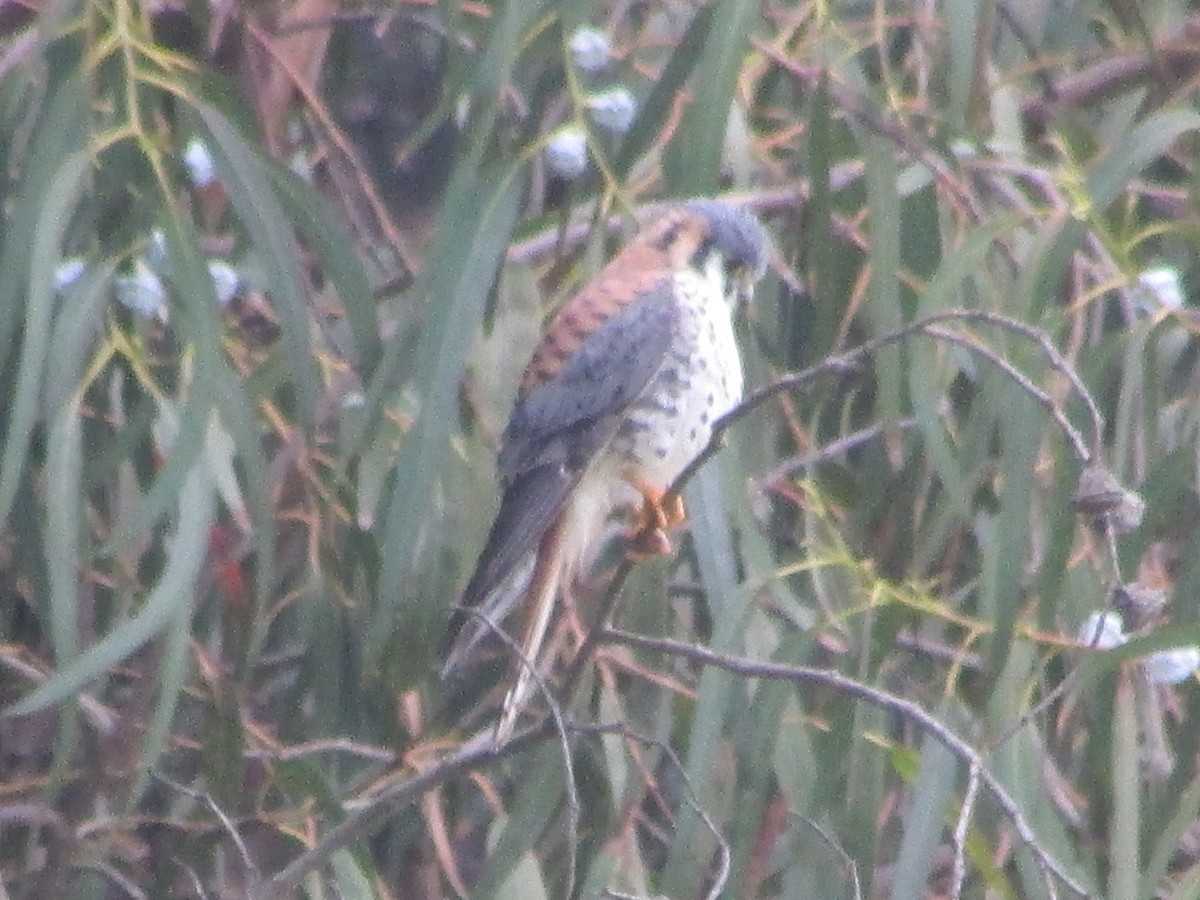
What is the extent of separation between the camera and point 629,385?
6.82 feet

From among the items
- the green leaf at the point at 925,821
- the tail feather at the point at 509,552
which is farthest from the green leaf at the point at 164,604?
the green leaf at the point at 925,821

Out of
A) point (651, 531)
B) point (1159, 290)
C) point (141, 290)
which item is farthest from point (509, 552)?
point (1159, 290)

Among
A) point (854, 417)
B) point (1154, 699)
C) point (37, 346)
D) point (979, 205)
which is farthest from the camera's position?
point (854, 417)

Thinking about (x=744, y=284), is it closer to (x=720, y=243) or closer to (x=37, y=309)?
(x=720, y=243)

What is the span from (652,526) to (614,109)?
415 mm

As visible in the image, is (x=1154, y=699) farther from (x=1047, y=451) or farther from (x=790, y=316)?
(x=790, y=316)

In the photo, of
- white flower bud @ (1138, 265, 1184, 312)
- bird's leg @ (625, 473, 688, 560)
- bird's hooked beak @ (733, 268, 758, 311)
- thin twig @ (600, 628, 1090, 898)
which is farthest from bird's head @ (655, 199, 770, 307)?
thin twig @ (600, 628, 1090, 898)

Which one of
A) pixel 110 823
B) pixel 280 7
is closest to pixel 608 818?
pixel 110 823

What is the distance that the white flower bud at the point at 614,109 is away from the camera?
2016mm

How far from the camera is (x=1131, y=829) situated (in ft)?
6.11

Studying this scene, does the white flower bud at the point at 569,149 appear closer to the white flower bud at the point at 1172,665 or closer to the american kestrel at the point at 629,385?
the american kestrel at the point at 629,385

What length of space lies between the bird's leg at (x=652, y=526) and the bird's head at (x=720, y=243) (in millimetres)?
229

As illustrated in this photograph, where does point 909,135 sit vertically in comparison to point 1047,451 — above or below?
above

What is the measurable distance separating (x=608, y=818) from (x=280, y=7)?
971 millimetres
